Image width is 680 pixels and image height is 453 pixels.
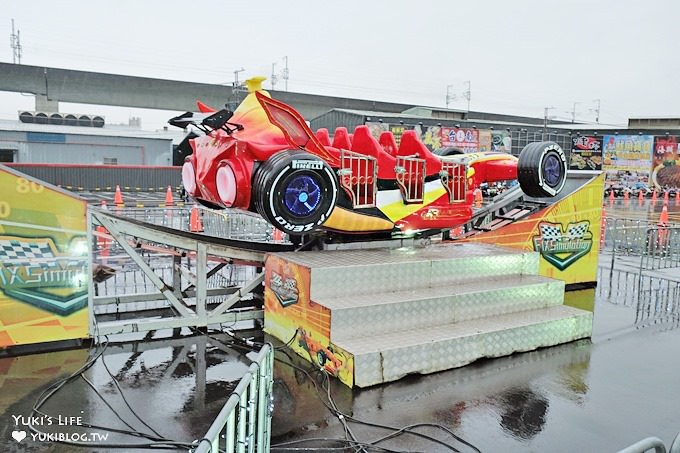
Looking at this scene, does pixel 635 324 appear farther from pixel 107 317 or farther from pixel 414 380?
pixel 107 317

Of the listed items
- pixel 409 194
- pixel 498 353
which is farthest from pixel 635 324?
pixel 409 194

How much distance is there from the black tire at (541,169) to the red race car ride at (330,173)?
0.01 meters

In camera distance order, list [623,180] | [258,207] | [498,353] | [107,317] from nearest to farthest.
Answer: [258,207] → [498,353] → [107,317] → [623,180]

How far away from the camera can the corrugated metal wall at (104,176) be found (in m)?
27.7

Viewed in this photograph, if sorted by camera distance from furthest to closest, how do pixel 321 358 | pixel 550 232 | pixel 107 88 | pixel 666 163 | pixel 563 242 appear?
1. pixel 666 163
2. pixel 107 88
3. pixel 563 242
4. pixel 550 232
5. pixel 321 358

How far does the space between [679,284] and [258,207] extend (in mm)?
8208

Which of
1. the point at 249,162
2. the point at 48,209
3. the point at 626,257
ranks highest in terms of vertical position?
the point at 249,162

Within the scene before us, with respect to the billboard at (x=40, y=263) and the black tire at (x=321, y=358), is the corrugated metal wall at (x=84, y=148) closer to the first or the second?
the billboard at (x=40, y=263)

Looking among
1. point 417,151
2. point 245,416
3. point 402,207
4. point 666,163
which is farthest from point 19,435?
point 666,163

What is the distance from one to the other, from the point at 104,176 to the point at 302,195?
2692cm

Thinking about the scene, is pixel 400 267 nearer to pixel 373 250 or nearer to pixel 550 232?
pixel 373 250

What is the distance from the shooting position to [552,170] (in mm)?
7797

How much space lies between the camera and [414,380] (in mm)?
5414

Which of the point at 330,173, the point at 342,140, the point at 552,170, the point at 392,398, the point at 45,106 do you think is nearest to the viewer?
the point at 392,398
